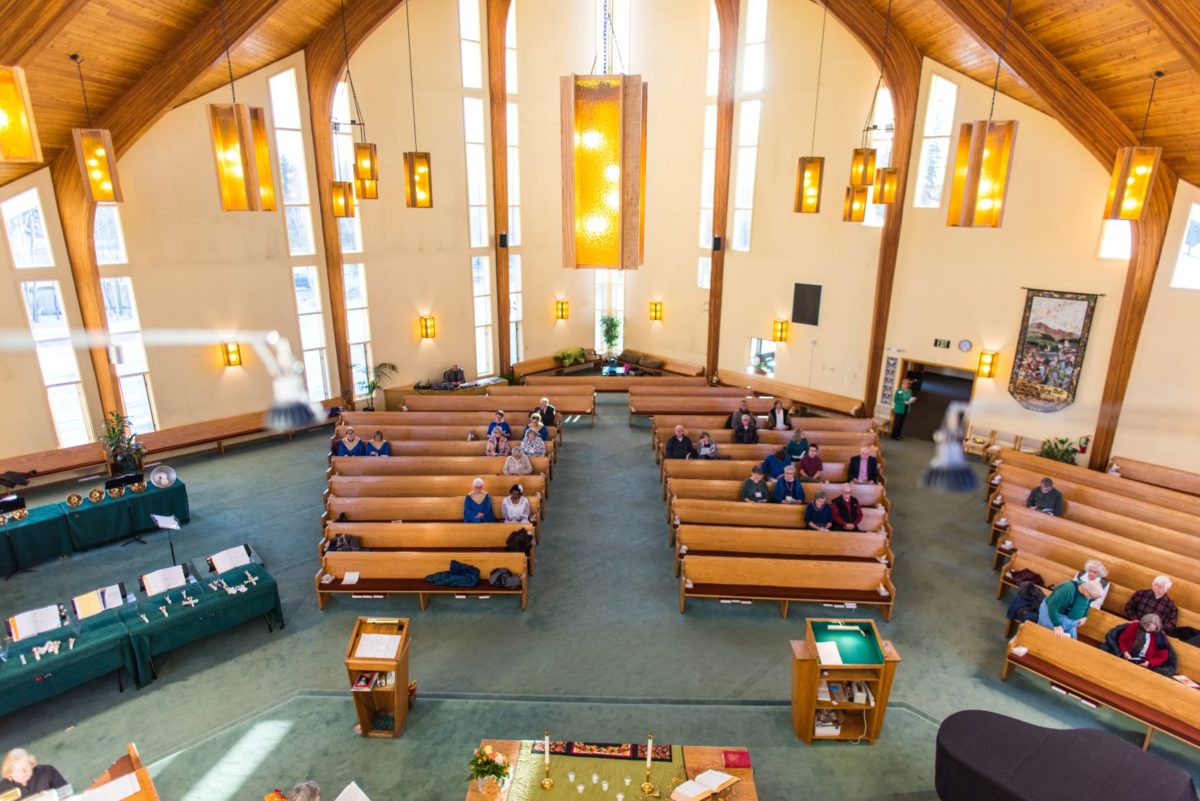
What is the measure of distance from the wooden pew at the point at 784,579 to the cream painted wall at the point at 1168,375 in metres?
6.29

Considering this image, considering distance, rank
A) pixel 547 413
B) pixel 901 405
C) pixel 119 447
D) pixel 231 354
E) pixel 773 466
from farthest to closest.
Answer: pixel 901 405 → pixel 231 354 → pixel 547 413 → pixel 119 447 → pixel 773 466

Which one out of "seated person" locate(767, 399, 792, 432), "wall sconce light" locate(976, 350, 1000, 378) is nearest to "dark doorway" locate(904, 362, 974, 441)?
"wall sconce light" locate(976, 350, 1000, 378)

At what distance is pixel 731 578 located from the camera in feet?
24.3

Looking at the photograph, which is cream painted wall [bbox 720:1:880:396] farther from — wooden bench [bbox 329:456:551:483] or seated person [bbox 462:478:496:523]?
seated person [bbox 462:478:496:523]

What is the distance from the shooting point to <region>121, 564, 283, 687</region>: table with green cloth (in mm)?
6348

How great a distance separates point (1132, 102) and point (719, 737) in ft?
30.9

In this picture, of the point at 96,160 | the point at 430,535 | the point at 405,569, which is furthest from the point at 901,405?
the point at 96,160

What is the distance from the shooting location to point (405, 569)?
748 centimetres

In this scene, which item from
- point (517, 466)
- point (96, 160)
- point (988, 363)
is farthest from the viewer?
point (988, 363)

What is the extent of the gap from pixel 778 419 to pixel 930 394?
13.0 feet

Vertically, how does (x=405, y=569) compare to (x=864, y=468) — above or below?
below

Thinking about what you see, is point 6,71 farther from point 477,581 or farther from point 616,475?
point 616,475

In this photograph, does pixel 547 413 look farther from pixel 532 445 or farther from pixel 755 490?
pixel 755 490

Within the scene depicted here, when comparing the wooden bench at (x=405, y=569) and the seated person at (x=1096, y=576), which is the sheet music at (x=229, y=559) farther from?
the seated person at (x=1096, y=576)
